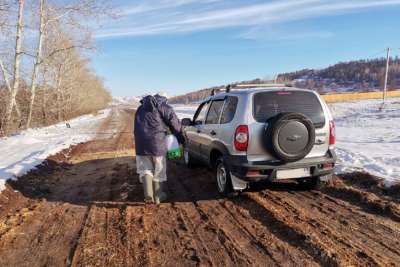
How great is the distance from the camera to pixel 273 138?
5.11m

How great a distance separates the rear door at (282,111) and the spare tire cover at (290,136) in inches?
5.9

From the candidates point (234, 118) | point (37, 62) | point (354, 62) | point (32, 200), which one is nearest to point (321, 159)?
point (234, 118)

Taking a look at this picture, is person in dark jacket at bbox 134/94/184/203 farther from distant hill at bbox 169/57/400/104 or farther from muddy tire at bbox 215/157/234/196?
distant hill at bbox 169/57/400/104

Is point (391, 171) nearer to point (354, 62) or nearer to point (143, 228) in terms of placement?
point (143, 228)

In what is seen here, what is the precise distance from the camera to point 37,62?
70.3 feet

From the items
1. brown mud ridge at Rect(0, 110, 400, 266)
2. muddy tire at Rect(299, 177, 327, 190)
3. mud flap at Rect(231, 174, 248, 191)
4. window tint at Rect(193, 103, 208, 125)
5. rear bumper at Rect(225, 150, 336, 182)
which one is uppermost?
window tint at Rect(193, 103, 208, 125)

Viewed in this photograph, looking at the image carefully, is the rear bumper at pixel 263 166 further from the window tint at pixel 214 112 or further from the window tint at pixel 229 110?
the window tint at pixel 214 112

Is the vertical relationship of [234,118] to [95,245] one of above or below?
above

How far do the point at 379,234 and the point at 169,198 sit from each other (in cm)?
339

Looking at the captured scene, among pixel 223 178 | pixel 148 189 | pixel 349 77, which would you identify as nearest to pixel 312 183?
pixel 223 178

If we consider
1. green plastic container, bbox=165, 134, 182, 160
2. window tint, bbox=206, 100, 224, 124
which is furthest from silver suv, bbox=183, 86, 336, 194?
green plastic container, bbox=165, 134, 182, 160

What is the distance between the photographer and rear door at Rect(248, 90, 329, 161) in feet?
17.3

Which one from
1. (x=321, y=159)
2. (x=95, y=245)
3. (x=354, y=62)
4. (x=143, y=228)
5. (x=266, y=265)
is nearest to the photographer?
(x=266, y=265)

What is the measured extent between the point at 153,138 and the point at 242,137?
1498mm
